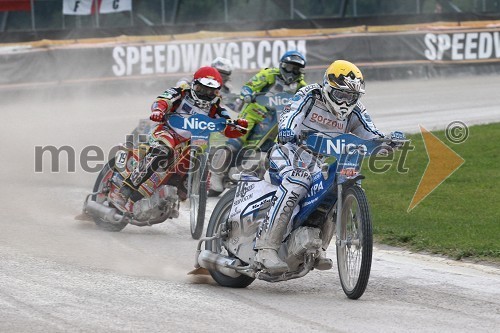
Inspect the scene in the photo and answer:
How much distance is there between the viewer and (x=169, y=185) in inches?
498

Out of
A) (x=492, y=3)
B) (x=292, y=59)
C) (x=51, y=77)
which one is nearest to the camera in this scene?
(x=292, y=59)

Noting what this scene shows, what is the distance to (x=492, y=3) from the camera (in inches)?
1252

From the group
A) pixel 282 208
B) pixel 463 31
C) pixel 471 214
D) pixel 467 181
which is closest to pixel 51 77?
pixel 463 31

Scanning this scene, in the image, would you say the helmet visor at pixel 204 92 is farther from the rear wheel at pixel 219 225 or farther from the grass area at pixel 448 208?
the rear wheel at pixel 219 225

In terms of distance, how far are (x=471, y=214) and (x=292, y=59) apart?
371cm

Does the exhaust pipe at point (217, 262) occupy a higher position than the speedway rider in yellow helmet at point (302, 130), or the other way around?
the speedway rider in yellow helmet at point (302, 130)

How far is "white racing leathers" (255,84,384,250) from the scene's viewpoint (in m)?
8.67

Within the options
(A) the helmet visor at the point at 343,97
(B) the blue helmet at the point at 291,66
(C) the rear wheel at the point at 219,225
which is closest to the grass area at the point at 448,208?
(B) the blue helmet at the point at 291,66

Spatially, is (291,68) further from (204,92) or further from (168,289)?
(168,289)

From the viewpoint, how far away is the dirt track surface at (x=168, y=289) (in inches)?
300

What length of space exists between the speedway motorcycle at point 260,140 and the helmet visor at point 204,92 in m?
3.07

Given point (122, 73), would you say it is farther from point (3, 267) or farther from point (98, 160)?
point (3, 267)
